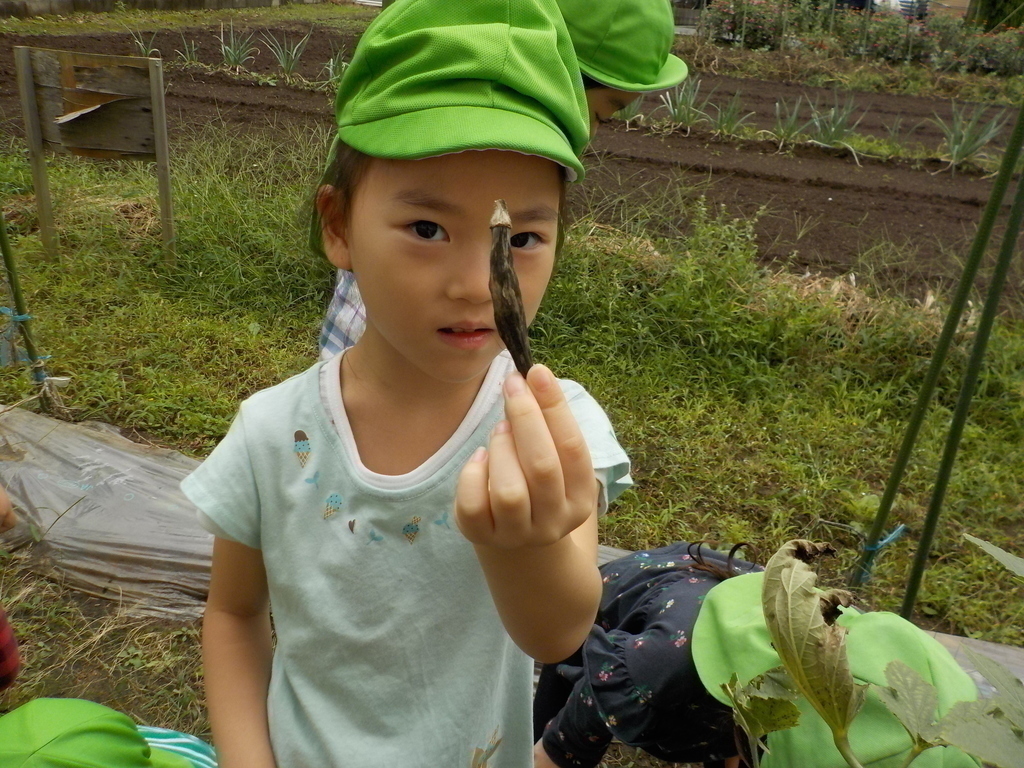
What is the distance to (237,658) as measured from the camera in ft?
3.98

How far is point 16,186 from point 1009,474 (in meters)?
4.89

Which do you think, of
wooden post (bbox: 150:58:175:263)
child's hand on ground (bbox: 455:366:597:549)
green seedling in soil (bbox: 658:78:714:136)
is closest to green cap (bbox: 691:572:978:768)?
child's hand on ground (bbox: 455:366:597:549)

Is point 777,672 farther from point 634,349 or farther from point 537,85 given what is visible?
point 634,349

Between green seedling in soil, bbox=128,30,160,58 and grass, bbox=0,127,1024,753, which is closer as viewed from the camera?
grass, bbox=0,127,1024,753

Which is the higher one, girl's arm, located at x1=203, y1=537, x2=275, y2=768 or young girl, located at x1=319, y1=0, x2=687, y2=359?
young girl, located at x1=319, y1=0, x2=687, y2=359

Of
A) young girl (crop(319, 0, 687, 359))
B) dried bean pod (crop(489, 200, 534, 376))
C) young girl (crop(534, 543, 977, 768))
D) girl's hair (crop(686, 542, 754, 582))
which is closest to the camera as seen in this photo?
dried bean pod (crop(489, 200, 534, 376))

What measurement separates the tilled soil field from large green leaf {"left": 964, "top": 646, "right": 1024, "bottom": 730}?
3.47m

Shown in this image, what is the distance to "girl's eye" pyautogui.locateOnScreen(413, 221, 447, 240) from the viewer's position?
940mm

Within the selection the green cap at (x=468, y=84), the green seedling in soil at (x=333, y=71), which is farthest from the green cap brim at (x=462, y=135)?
the green seedling in soil at (x=333, y=71)

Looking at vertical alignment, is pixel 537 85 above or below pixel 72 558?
above

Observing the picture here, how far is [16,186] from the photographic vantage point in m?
4.85

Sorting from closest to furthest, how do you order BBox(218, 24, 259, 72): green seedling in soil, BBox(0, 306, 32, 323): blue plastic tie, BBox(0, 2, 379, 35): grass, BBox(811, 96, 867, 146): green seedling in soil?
BBox(0, 306, 32, 323): blue plastic tie, BBox(811, 96, 867, 146): green seedling in soil, BBox(218, 24, 259, 72): green seedling in soil, BBox(0, 2, 379, 35): grass

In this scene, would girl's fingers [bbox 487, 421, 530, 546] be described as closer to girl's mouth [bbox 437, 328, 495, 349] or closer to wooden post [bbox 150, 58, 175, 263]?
girl's mouth [bbox 437, 328, 495, 349]

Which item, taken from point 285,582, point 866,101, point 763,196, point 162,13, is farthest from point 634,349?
point 162,13
